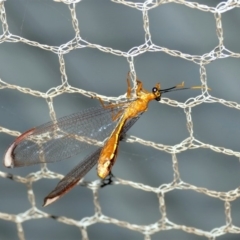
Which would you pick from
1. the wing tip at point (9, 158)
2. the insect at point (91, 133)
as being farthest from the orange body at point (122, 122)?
the wing tip at point (9, 158)

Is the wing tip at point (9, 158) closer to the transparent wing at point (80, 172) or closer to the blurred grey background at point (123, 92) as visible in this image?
the transparent wing at point (80, 172)

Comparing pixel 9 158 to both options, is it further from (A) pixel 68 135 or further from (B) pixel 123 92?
(B) pixel 123 92

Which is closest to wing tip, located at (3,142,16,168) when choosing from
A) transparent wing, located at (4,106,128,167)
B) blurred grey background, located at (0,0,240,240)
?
transparent wing, located at (4,106,128,167)

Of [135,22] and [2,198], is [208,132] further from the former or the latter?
[2,198]

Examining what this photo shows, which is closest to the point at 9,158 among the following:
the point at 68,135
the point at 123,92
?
the point at 68,135

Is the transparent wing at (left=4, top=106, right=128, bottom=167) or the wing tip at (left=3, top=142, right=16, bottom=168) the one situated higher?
the transparent wing at (left=4, top=106, right=128, bottom=167)

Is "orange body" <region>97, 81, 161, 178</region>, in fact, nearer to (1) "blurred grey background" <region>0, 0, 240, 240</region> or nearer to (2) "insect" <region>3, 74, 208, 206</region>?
(2) "insect" <region>3, 74, 208, 206</region>

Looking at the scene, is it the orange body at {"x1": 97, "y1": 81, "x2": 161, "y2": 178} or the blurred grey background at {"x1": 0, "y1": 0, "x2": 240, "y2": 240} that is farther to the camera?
the blurred grey background at {"x1": 0, "y1": 0, "x2": 240, "y2": 240}
